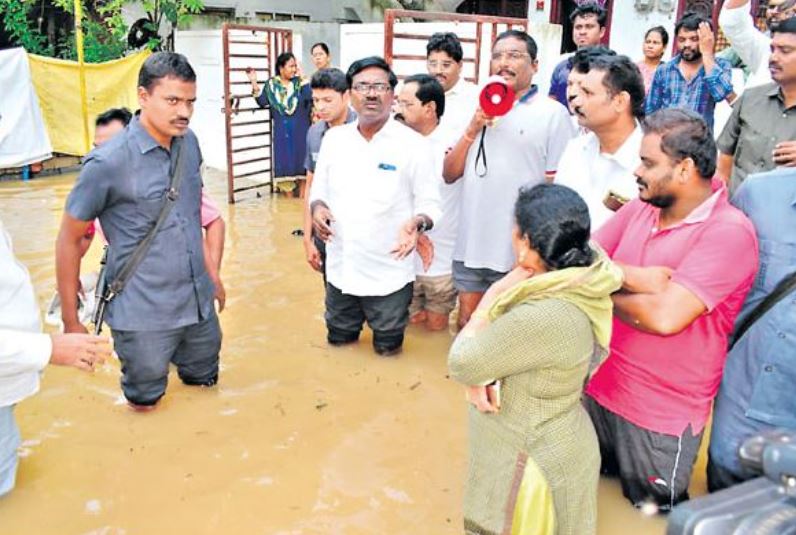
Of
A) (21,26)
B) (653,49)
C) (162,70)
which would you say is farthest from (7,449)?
(21,26)

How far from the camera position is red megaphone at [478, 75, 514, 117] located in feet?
11.3

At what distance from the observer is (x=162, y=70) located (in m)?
3.16

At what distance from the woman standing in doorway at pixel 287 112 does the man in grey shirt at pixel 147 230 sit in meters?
5.08

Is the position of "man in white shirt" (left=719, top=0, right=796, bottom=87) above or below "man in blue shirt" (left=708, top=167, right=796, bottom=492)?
above

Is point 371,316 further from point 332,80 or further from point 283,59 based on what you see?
point 283,59

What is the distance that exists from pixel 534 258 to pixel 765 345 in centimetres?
91

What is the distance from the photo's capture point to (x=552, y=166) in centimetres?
392

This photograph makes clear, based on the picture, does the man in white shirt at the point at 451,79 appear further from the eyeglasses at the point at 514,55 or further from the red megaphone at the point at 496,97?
the red megaphone at the point at 496,97

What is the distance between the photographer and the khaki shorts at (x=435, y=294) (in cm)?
470

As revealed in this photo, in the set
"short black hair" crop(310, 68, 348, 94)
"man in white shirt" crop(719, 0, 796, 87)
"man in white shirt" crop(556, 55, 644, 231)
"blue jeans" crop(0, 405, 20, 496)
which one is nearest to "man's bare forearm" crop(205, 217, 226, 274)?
"blue jeans" crop(0, 405, 20, 496)

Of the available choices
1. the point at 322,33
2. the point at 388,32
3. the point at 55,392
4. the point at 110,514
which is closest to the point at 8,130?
the point at 322,33

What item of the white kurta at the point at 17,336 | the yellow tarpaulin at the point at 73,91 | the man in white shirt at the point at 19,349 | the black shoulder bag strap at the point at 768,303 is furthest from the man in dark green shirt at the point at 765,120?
the yellow tarpaulin at the point at 73,91

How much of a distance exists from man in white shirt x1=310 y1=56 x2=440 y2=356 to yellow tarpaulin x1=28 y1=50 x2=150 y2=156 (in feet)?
24.7

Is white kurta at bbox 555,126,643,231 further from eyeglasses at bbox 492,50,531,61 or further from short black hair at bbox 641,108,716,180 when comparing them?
eyeglasses at bbox 492,50,531,61
